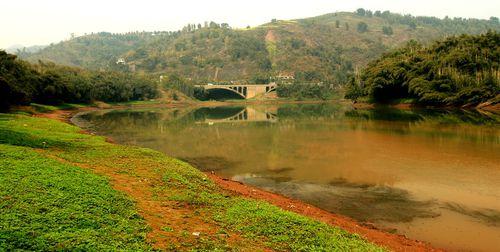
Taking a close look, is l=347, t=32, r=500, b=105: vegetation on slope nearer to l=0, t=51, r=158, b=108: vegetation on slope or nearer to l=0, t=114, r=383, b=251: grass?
l=0, t=51, r=158, b=108: vegetation on slope

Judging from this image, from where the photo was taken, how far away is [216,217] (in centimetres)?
1580

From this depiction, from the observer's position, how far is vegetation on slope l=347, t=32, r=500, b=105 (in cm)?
9194

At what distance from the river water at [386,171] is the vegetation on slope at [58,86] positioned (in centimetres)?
2708

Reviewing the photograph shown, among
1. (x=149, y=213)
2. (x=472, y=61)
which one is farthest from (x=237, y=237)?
(x=472, y=61)

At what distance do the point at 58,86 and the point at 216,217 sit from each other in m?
96.8

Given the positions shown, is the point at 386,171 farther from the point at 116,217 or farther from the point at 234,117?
the point at 234,117

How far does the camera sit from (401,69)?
106 metres

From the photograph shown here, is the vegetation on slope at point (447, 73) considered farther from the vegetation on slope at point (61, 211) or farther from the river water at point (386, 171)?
the vegetation on slope at point (61, 211)

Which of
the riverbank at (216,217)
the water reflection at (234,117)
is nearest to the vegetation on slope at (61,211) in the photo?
the riverbank at (216,217)

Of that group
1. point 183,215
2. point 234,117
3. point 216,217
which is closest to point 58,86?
point 234,117

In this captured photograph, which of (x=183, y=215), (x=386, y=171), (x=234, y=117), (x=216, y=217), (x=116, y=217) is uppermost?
(x=116, y=217)

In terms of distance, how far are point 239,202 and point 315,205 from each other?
488 centimetres

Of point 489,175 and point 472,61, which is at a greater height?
point 472,61

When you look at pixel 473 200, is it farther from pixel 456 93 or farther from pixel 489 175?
pixel 456 93
